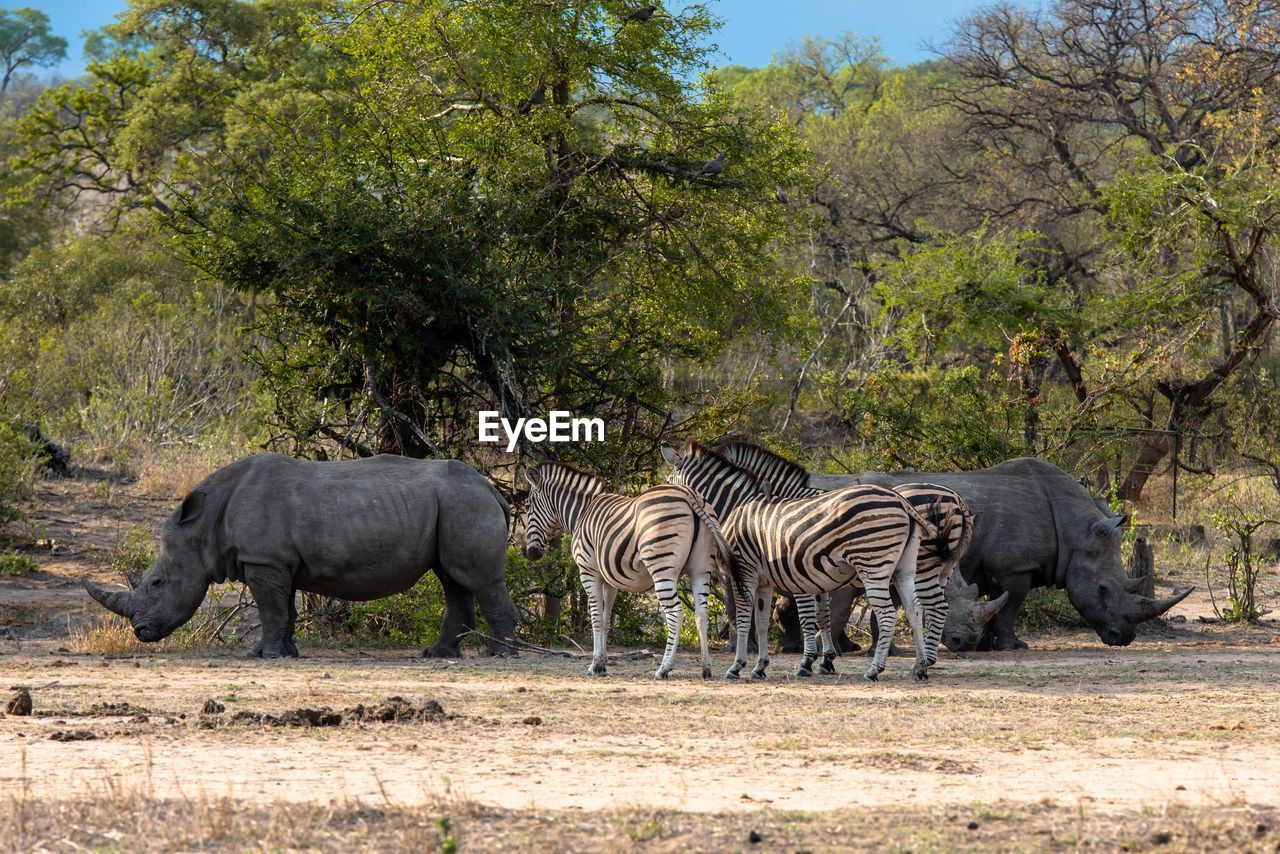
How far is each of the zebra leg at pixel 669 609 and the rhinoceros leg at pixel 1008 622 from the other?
434 cm

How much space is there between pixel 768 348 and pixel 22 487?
38.9 ft

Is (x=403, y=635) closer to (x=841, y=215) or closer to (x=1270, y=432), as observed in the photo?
(x=1270, y=432)

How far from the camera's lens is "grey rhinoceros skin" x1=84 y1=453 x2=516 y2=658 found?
1332 cm

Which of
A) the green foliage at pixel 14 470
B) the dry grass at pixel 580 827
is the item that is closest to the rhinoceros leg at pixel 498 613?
the dry grass at pixel 580 827

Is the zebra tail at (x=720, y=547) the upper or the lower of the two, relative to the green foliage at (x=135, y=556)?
upper

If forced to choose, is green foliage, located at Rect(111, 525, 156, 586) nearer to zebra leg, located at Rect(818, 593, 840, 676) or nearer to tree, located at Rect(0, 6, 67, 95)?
zebra leg, located at Rect(818, 593, 840, 676)

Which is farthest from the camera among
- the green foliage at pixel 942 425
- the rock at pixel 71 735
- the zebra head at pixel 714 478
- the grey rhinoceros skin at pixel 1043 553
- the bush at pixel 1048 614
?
the green foliage at pixel 942 425

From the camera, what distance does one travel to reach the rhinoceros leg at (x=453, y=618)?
13828mm

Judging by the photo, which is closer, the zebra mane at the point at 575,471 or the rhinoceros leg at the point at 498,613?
the zebra mane at the point at 575,471

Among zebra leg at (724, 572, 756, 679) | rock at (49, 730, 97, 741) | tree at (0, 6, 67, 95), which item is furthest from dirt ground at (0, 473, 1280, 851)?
tree at (0, 6, 67, 95)

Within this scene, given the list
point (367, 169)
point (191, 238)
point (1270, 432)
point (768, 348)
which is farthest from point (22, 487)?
point (1270, 432)

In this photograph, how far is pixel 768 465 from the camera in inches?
509

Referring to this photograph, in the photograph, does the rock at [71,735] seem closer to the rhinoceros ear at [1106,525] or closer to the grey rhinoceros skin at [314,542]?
the grey rhinoceros skin at [314,542]

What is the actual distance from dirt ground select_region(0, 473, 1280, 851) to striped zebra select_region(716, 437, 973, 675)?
1.61 feet
